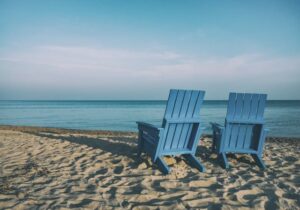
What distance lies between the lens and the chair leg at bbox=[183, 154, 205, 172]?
13.4 ft

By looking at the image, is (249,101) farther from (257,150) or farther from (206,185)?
(206,185)

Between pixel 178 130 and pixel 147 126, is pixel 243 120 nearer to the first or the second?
pixel 178 130

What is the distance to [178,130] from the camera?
14.1ft

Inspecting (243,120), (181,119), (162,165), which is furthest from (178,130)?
(243,120)

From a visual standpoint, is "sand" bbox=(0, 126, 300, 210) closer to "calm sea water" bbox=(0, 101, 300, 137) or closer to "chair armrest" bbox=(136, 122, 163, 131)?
"chair armrest" bbox=(136, 122, 163, 131)

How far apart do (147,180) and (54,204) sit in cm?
129

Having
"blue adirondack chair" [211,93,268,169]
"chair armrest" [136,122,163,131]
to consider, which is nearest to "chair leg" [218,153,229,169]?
"blue adirondack chair" [211,93,268,169]

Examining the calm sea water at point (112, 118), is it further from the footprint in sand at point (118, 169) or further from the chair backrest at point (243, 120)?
the footprint in sand at point (118, 169)

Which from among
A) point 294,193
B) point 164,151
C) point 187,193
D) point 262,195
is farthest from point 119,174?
point 294,193

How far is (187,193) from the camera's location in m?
3.12

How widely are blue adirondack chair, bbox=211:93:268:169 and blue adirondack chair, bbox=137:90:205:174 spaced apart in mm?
495

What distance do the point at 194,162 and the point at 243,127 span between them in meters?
1.09

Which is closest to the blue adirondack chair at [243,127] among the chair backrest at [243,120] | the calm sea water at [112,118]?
the chair backrest at [243,120]

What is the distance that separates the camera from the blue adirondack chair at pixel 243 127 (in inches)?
171
